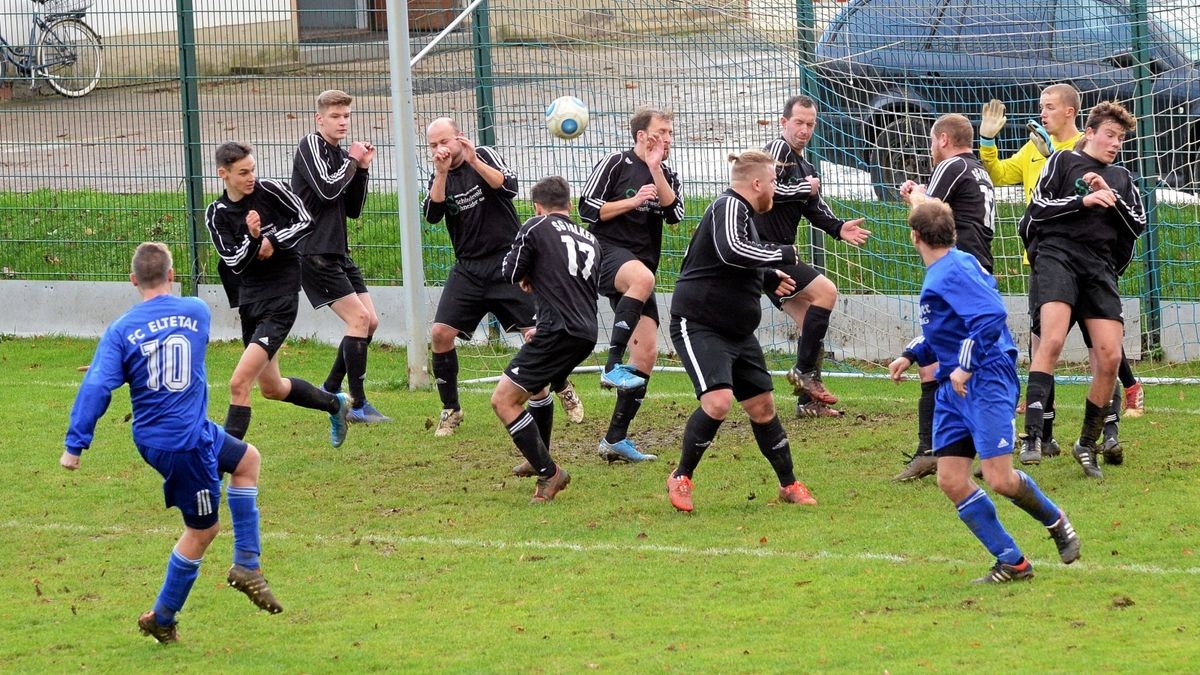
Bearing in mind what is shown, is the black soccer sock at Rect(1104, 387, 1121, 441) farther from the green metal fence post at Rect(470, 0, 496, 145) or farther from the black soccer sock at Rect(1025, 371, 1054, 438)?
the green metal fence post at Rect(470, 0, 496, 145)

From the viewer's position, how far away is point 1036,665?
218 inches

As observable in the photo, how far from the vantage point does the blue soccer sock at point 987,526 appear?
258 inches

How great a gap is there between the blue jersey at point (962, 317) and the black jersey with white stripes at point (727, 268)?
1.49 m

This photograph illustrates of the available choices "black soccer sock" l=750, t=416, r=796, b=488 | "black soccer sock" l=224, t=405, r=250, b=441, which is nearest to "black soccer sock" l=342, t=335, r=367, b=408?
"black soccer sock" l=224, t=405, r=250, b=441

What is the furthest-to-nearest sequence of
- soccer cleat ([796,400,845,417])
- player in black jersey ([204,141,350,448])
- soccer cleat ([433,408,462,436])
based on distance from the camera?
soccer cleat ([796,400,845,417]), soccer cleat ([433,408,462,436]), player in black jersey ([204,141,350,448])

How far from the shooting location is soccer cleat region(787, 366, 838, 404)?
10.2m

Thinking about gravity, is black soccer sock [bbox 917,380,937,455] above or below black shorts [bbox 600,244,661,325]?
below

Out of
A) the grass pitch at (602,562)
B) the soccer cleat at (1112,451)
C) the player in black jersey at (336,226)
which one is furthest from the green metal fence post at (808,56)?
the soccer cleat at (1112,451)

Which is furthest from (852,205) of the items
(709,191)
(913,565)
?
(913,565)

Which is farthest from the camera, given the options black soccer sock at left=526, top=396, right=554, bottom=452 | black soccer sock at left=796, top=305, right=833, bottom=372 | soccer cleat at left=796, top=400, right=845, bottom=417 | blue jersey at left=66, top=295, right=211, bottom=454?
soccer cleat at left=796, top=400, right=845, bottom=417

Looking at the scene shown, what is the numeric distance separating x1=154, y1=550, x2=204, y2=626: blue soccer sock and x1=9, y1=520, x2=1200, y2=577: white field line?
1.58m

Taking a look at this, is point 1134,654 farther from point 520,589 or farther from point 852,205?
point 852,205

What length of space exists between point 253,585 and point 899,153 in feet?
24.2

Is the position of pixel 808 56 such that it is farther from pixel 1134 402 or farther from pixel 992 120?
pixel 1134 402
